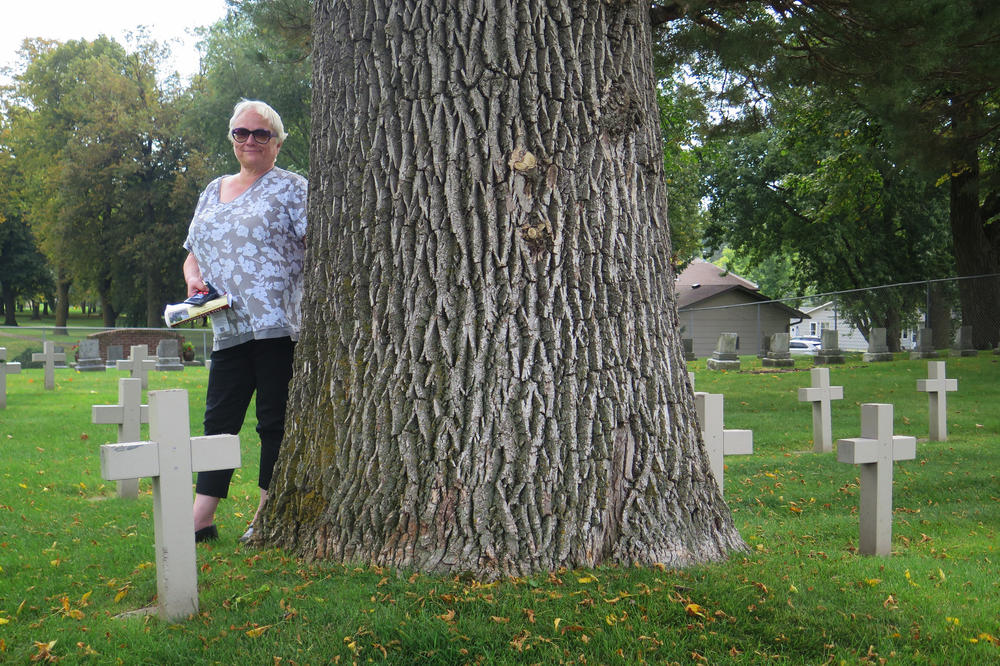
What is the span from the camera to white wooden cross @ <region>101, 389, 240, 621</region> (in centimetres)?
279

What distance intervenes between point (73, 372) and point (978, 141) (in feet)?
67.3

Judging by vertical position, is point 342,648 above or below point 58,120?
below

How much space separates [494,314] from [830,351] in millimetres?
19540

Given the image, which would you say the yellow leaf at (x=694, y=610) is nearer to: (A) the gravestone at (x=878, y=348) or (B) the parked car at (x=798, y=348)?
(A) the gravestone at (x=878, y=348)

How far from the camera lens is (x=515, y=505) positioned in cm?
296

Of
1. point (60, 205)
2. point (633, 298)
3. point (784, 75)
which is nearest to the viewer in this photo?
point (633, 298)

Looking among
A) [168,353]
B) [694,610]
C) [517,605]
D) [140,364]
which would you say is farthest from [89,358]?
[694,610]

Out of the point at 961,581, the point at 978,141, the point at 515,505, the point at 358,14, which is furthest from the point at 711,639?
the point at 978,141

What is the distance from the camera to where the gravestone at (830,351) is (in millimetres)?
20453

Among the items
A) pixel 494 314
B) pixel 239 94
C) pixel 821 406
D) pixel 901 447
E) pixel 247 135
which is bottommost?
pixel 821 406

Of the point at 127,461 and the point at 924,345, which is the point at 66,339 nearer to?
the point at 924,345

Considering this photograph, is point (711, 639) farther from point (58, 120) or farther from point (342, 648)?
point (58, 120)

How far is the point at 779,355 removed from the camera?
69.1 feet

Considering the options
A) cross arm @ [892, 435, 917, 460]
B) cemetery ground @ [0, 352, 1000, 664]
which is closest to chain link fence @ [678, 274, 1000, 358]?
cemetery ground @ [0, 352, 1000, 664]
